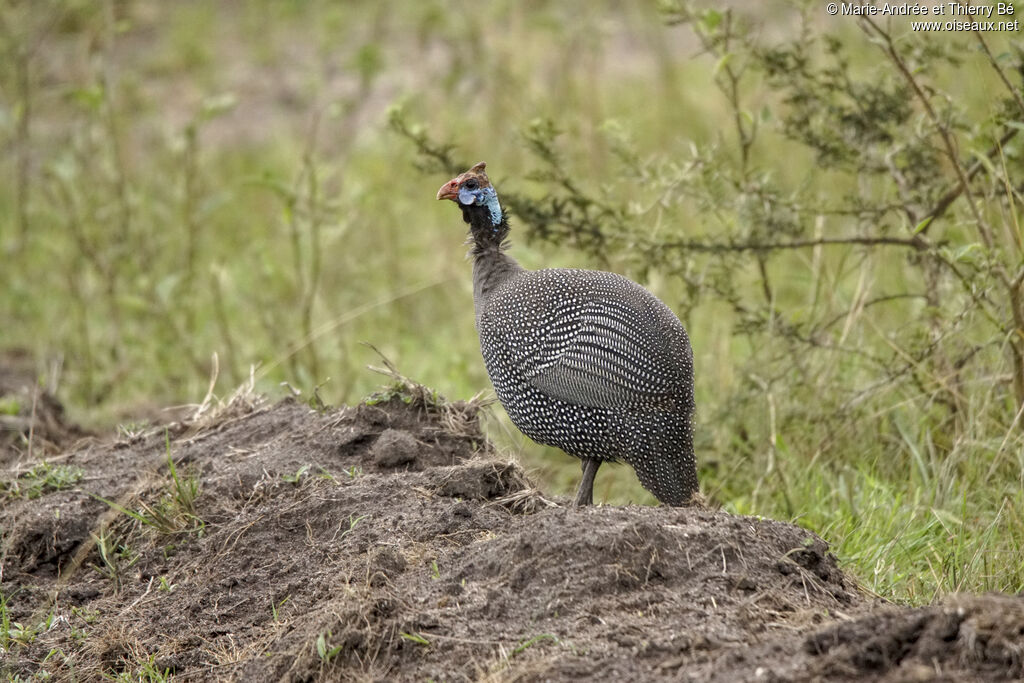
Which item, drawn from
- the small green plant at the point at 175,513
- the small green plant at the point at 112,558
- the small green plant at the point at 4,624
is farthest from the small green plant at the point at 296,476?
the small green plant at the point at 4,624

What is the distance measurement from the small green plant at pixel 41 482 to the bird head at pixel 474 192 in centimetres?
165

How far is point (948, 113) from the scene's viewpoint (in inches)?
185

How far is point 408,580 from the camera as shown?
11.0ft

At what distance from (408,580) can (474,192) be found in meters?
1.80

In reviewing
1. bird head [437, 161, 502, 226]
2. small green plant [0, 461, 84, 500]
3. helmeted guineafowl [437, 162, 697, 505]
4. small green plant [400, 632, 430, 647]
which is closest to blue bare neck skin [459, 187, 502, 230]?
bird head [437, 161, 502, 226]

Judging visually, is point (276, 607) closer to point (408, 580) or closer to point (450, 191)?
point (408, 580)

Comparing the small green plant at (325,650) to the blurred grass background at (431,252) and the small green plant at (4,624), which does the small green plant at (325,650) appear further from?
the blurred grass background at (431,252)

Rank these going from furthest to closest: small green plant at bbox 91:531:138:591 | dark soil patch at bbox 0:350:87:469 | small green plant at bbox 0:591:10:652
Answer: dark soil patch at bbox 0:350:87:469 < small green plant at bbox 91:531:138:591 < small green plant at bbox 0:591:10:652

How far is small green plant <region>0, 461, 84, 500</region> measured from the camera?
434 centimetres

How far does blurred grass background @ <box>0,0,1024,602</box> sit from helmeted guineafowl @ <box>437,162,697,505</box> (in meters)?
0.57

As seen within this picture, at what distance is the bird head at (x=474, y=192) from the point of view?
4.60m

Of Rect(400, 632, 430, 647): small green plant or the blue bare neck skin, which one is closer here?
Rect(400, 632, 430, 647): small green plant

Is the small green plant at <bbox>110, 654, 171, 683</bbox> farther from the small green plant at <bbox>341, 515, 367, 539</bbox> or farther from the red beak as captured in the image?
the red beak

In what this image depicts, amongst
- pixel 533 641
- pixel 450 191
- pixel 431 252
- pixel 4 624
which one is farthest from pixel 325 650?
pixel 431 252
